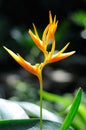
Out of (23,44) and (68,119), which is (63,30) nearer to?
(23,44)

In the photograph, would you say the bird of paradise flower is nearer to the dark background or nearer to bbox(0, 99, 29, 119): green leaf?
bbox(0, 99, 29, 119): green leaf

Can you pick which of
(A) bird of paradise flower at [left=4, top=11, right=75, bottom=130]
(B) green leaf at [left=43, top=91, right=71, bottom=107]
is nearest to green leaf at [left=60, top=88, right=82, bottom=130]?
(A) bird of paradise flower at [left=4, top=11, right=75, bottom=130]

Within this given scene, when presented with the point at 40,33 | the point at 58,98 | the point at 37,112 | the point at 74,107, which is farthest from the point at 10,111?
the point at 40,33

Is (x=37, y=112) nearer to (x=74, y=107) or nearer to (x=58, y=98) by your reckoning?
(x=58, y=98)

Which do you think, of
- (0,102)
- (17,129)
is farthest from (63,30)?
(17,129)

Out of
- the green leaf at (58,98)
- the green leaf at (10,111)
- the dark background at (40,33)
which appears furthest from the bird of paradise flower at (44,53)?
the dark background at (40,33)

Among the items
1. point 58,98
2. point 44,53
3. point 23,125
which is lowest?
point 58,98
